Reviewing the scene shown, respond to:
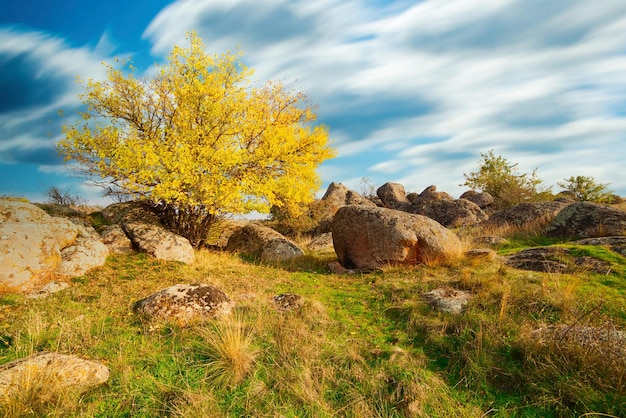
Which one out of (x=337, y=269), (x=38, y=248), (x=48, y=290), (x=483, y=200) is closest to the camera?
(x=48, y=290)

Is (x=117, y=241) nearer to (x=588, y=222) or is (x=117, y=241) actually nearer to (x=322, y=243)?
(x=322, y=243)

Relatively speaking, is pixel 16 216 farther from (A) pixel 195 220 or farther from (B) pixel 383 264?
(B) pixel 383 264

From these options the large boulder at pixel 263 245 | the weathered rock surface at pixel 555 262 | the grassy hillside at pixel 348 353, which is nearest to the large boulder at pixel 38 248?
the grassy hillside at pixel 348 353

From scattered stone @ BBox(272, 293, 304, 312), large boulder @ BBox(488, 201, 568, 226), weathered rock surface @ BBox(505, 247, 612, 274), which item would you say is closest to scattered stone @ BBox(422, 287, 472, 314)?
weathered rock surface @ BBox(505, 247, 612, 274)

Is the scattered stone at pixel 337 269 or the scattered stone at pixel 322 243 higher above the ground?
the scattered stone at pixel 322 243

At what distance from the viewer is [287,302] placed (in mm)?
8250

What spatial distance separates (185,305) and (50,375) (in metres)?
2.75

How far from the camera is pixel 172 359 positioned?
571 cm

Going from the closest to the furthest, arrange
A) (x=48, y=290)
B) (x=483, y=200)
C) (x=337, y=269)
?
(x=48, y=290), (x=337, y=269), (x=483, y=200)

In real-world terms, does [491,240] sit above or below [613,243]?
above

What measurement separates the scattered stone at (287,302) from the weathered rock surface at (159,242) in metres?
5.23

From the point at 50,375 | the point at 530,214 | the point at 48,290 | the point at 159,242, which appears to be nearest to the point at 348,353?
the point at 50,375

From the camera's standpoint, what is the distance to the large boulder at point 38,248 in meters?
8.96

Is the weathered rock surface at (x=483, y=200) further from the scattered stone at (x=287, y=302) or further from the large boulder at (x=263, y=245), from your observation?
the scattered stone at (x=287, y=302)
